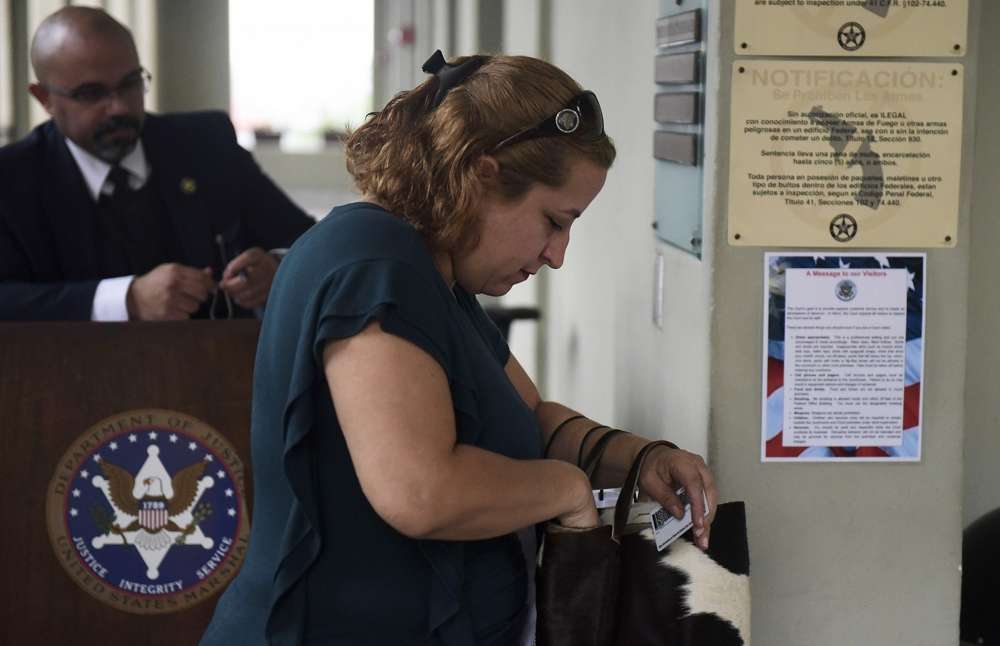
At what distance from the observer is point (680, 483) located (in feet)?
5.58

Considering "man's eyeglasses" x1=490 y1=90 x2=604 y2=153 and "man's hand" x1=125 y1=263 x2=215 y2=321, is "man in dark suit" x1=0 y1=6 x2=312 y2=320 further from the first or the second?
"man's eyeglasses" x1=490 y1=90 x2=604 y2=153

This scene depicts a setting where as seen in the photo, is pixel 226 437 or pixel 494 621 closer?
pixel 494 621

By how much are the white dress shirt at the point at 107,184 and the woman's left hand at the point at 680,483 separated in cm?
148

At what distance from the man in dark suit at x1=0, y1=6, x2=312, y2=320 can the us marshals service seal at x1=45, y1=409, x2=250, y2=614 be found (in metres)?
0.36

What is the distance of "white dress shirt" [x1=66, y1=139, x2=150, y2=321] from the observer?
109 inches

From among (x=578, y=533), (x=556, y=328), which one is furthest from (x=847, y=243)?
(x=556, y=328)

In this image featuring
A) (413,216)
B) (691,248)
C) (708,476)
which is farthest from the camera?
(691,248)

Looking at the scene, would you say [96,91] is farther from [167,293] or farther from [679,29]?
[679,29]

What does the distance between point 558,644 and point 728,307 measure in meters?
0.57

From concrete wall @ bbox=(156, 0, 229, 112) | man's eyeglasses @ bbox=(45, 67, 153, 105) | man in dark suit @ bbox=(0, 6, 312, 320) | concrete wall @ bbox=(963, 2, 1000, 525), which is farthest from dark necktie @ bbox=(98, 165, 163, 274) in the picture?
concrete wall @ bbox=(156, 0, 229, 112)

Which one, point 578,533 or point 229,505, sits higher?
point 578,533

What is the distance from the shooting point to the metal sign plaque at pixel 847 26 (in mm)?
1793

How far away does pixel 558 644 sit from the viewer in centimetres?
158

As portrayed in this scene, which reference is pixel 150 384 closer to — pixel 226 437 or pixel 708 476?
pixel 226 437
